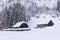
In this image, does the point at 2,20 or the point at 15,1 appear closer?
the point at 2,20

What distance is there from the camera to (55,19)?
37.7 ft

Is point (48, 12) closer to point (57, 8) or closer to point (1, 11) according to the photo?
point (57, 8)

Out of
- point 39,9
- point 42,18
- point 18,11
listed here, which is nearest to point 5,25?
point 18,11

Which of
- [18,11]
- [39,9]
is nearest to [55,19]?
[39,9]

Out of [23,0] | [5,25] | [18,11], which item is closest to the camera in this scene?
[5,25]

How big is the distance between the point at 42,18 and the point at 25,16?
3.73 feet

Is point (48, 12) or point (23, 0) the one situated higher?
point (23, 0)

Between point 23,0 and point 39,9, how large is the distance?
1.58 meters

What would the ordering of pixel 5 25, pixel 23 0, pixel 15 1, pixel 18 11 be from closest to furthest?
1. pixel 5 25
2. pixel 18 11
3. pixel 15 1
4. pixel 23 0

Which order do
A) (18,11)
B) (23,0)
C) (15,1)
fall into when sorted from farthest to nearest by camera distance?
(23,0), (15,1), (18,11)

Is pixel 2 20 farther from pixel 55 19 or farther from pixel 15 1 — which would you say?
pixel 55 19

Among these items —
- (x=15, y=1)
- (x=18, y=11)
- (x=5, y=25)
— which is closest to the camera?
(x=5, y=25)

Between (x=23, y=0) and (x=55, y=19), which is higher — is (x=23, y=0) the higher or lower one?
the higher one

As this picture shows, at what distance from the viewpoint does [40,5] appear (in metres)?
12.9
